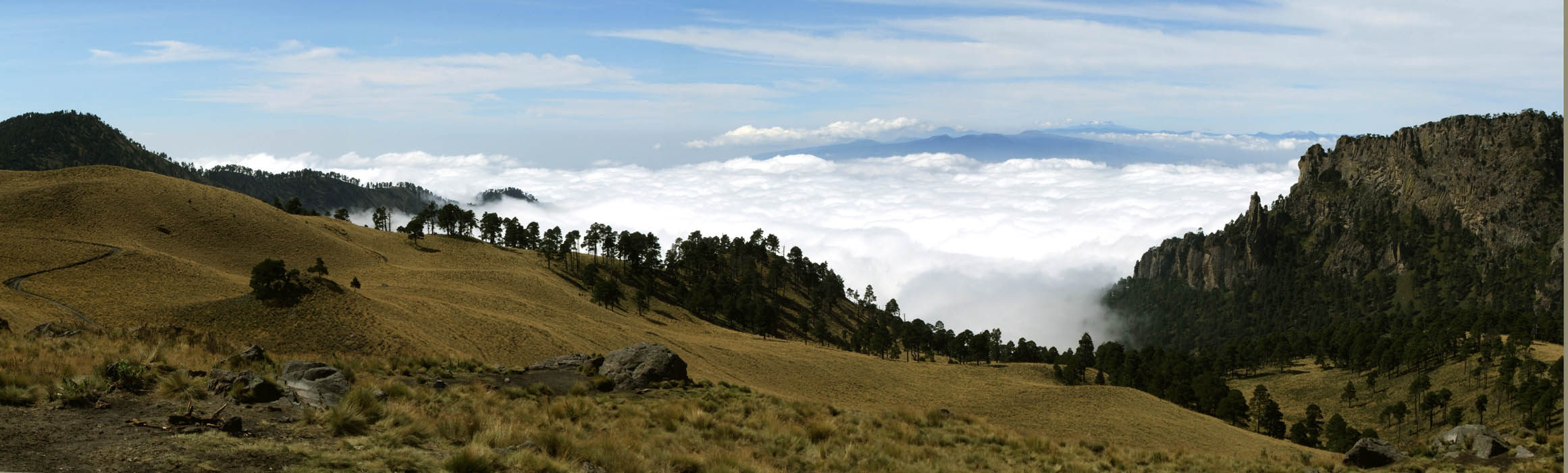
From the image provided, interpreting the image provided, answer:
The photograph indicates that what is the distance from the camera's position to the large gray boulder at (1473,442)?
24.9 m

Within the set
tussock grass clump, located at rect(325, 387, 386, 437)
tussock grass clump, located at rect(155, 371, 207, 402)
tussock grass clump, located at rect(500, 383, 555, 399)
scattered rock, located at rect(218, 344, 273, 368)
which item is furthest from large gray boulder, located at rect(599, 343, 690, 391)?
tussock grass clump, located at rect(155, 371, 207, 402)

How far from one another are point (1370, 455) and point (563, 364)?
86.5ft

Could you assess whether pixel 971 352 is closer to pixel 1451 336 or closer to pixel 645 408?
pixel 1451 336

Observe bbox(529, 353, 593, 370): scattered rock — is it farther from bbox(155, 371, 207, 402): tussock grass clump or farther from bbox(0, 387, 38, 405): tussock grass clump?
bbox(0, 387, 38, 405): tussock grass clump

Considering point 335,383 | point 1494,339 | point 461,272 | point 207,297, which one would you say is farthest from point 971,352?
point 335,383

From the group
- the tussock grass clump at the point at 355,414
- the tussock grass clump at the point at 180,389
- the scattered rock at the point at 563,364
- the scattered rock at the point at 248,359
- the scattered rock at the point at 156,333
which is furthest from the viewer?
the scattered rock at the point at 563,364

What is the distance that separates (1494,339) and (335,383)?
141567mm

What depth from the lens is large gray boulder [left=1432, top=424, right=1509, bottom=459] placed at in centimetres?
2491

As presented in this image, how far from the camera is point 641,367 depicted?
89.5 ft

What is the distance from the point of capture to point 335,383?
17.7 metres

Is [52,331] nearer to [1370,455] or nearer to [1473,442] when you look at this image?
[1370,455]

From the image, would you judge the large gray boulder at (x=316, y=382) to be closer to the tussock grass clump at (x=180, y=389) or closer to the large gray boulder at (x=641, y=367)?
the tussock grass clump at (x=180, y=389)

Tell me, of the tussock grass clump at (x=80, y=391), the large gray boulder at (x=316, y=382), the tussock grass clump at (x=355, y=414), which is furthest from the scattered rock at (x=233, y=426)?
the tussock grass clump at (x=80, y=391)

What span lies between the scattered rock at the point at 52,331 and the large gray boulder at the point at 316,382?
31.1 feet
